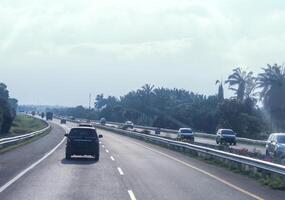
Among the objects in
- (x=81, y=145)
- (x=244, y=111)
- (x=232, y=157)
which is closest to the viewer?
(x=232, y=157)

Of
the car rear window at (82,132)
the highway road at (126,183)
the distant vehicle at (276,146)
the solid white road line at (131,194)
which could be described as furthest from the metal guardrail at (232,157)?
the car rear window at (82,132)

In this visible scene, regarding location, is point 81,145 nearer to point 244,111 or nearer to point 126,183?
point 126,183

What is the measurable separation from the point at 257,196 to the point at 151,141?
149 ft

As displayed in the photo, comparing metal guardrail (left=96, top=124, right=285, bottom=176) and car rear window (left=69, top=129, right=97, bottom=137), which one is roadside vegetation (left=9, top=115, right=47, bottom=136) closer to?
metal guardrail (left=96, top=124, right=285, bottom=176)

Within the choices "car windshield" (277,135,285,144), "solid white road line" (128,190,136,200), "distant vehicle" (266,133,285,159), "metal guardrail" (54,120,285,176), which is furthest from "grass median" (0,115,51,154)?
"solid white road line" (128,190,136,200)

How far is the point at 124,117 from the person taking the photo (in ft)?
571

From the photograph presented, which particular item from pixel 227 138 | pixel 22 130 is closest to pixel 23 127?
pixel 22 130

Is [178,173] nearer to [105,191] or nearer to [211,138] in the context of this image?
[105,191]

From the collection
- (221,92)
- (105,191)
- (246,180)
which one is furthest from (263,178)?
(221,92)

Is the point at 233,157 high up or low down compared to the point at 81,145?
down

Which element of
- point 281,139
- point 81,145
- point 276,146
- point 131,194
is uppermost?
point 281,139

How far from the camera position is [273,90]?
8925cm

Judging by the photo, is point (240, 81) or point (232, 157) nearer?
point (232, 157)

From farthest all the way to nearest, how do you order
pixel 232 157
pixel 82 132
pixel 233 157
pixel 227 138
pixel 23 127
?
pixel 23 127 → pixel 227 138 → pixel 82 132 → pixel 232 157 → pixel 233 157
